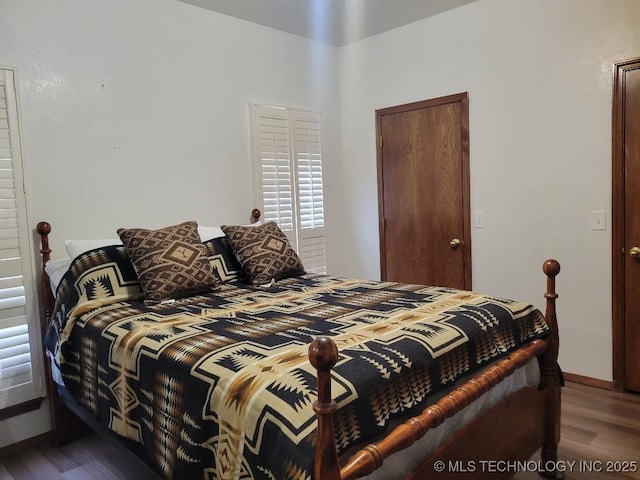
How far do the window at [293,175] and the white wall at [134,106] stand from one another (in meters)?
0.11

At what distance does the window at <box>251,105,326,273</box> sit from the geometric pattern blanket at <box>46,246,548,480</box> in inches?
48.5

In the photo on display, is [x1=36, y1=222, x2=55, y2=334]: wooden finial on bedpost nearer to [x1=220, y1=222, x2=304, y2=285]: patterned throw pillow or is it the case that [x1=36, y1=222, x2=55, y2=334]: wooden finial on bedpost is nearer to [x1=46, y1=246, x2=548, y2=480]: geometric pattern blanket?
[x1=46, y1=246, x2=548, y2=480]: geometric pattern blanket

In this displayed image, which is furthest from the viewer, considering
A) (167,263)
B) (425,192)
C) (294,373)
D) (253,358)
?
(425,192)

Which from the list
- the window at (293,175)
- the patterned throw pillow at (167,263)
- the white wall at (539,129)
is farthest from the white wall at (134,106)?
the white wall at (539,129)

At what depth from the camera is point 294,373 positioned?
131cm

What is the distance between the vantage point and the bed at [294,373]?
1221 mm

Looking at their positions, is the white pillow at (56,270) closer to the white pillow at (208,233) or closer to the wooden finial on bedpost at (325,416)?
the white pillow at (208,233)

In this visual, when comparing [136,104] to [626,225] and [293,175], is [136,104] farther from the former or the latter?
[626,225]

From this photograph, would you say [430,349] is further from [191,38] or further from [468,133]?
[191,38]

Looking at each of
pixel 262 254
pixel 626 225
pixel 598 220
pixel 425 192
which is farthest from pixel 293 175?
pixel 626 225

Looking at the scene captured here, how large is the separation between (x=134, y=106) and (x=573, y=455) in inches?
119

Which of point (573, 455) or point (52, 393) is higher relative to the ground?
point (52, 393)

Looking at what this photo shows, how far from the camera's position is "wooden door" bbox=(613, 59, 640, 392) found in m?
2.71

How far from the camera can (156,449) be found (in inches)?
62.6
